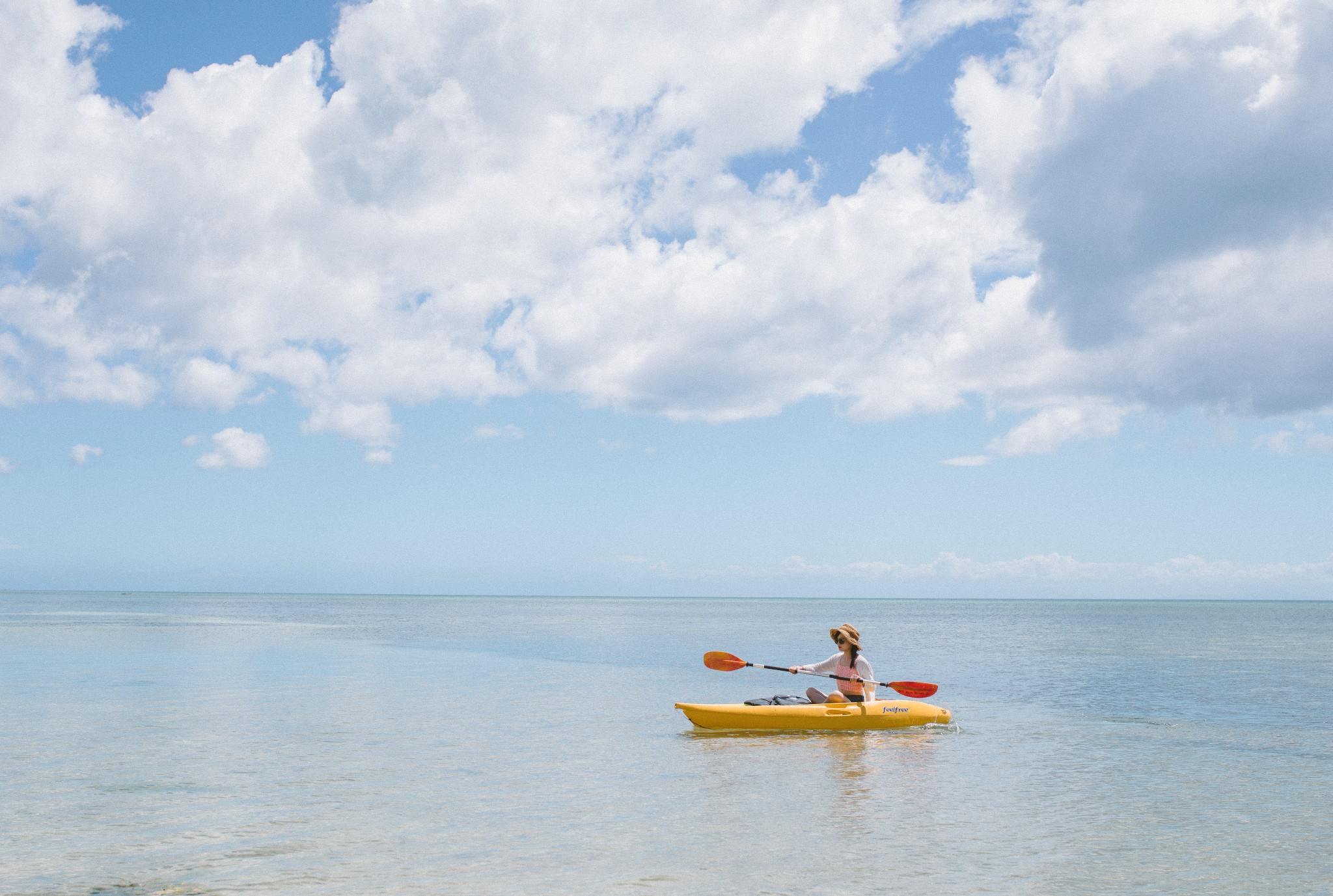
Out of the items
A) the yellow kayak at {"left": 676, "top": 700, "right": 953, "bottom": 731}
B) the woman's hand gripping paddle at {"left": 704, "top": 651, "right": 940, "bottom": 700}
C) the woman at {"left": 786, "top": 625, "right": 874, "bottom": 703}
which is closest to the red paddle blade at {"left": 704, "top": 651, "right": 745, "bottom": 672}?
the woman's hand gripping paddle at {"left": 704, "top": 651, "right": 940, "bottom": 700}

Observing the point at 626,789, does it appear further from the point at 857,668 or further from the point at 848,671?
the point at 857,668

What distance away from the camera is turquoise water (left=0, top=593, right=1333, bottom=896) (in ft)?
29.3

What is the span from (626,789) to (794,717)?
532 cm

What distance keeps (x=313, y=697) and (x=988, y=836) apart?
1705 centimetres

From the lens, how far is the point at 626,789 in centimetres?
1271

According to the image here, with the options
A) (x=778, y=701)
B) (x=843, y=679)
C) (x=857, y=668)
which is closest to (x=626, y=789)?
(x=778, y=701)

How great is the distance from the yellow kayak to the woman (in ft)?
0.69

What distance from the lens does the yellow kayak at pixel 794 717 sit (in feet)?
56.6

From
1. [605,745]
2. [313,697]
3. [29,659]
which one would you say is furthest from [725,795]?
[29,659]

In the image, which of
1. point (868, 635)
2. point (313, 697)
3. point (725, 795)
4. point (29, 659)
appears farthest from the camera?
point (868, 635)

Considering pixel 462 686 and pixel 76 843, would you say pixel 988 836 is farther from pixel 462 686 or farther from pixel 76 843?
pixel 462 686

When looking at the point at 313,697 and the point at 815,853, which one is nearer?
the point at 815,853

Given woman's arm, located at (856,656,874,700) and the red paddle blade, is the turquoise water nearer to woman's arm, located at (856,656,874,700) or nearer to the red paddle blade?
woman's arm, located at (856,656,874,700)

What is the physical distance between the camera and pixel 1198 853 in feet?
32.4
